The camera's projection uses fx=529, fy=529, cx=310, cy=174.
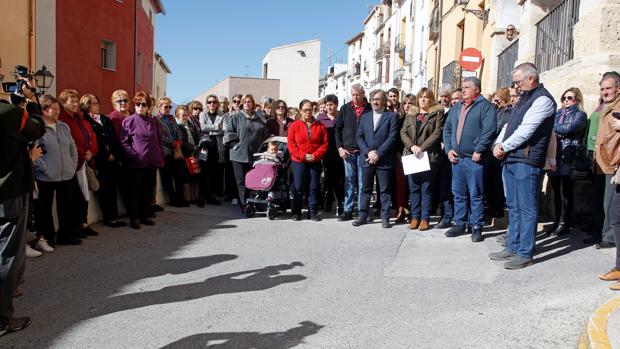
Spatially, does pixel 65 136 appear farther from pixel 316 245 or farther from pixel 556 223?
pixel 556 223

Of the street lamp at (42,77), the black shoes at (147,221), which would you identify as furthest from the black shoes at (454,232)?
the street lamp at (42,77)

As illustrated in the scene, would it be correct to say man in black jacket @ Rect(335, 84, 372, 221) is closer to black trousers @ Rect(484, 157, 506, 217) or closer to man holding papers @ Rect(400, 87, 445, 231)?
man holding papers @ Rect(400, 87, 445, 231)

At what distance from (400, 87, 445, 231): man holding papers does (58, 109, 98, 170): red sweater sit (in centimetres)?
430

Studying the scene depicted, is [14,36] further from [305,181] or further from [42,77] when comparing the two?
[305,181]

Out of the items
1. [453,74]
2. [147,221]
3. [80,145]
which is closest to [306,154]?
[147,221]

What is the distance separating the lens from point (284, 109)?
10.5 meters

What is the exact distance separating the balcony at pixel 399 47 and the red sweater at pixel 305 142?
1242 inches

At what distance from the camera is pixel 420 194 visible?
7754 mm

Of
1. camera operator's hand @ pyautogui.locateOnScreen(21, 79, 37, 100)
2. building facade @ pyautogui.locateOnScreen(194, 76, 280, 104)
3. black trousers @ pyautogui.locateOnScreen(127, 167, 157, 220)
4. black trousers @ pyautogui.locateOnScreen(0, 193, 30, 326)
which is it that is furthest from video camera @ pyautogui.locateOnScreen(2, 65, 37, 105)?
building facade @ pyautogui.locateOnScreen(194, 76, 280, 104)

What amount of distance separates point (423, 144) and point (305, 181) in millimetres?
2015

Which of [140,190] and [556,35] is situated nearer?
[140,190]

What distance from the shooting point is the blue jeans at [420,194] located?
7633 mm

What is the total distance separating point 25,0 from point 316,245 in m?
11.6

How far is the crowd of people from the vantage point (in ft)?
18.7
